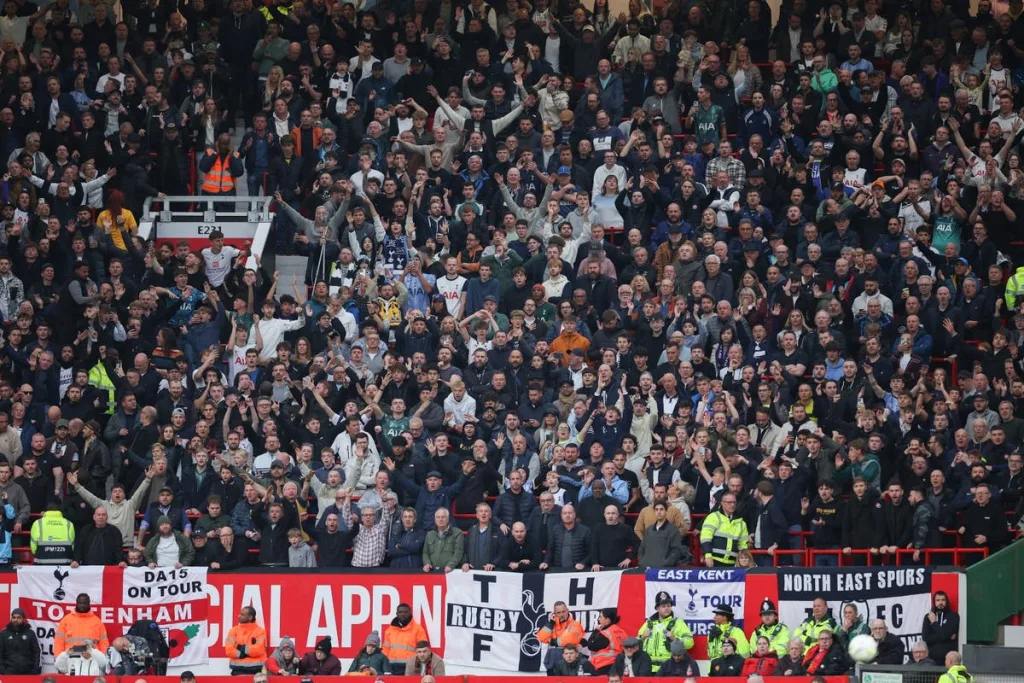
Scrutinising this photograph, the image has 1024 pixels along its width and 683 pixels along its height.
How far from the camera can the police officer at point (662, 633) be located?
2208 cm

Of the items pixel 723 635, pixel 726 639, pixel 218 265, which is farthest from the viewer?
pixel 218 265

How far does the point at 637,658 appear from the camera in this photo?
72.2 ft

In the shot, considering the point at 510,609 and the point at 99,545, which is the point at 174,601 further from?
the point at 510,609

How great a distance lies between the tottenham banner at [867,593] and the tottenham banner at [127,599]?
7.14 metres

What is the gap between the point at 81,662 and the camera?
73.3 feet

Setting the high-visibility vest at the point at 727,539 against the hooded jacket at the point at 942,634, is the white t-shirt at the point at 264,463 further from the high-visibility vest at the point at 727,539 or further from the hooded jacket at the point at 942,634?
the hooded jacket at the point at 942,634

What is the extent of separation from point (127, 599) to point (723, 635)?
7301 millimetres

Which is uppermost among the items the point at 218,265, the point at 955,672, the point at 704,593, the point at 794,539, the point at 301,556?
the point at 218,265

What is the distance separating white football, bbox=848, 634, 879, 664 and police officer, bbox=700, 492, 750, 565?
183cm

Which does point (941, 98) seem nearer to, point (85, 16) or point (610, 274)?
point (610, 274)

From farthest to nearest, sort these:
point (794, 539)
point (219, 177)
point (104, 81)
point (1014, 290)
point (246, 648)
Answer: point (104, 81) < point (219, 177) < point (1014, 290) < point (794, 539) < point (246, 648)

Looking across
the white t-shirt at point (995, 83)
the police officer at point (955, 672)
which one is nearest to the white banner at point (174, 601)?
the police officer at point (955, 672)

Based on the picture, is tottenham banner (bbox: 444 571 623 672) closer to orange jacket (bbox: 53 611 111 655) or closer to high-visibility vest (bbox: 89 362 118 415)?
orange jacket (bbox: 53 611 111 655)

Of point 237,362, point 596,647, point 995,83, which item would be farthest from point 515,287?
point 995,83
